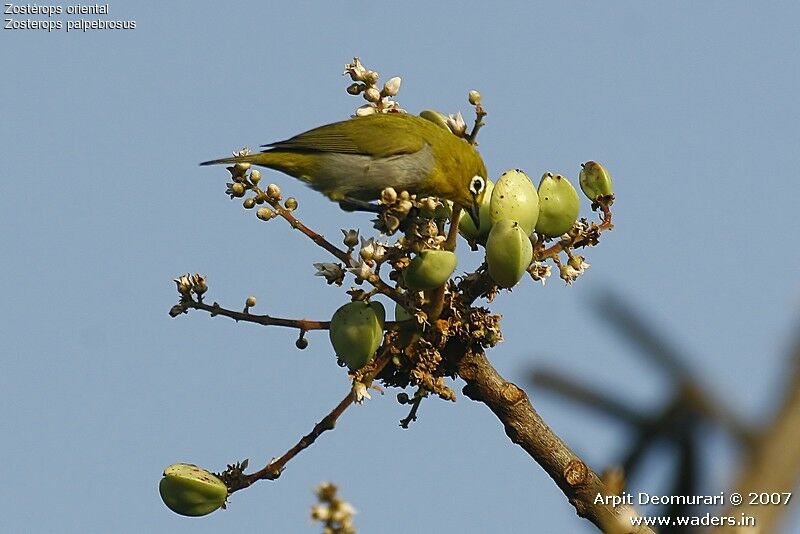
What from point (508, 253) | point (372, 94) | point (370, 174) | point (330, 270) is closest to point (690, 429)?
point (508, 253)

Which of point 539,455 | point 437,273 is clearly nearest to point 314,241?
point 437,273

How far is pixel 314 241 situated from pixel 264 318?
1.27ft

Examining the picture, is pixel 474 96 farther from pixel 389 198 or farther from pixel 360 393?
pixel 360 393

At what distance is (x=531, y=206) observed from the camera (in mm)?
3869

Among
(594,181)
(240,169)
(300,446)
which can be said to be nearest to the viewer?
(300,446)

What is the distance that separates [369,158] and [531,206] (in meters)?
3.02

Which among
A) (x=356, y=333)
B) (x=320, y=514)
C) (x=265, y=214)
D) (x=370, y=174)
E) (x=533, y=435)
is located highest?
(x=370, y=174)

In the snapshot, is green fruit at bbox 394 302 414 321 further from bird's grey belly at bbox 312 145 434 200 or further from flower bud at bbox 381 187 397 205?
bird's grey belly at bbox 312 145 434 200

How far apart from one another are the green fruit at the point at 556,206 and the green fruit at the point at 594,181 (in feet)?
0.53

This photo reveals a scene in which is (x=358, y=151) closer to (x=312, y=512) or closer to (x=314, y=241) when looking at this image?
(x=314, y=241)

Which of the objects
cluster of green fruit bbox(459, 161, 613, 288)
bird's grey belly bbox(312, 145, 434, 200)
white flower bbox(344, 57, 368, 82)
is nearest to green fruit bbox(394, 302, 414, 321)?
cluster of green fruit bbox(459, 161, 613, 288)

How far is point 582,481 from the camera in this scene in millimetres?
3445

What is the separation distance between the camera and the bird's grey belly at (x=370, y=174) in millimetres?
6660

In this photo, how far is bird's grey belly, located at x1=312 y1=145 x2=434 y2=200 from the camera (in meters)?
6.66
